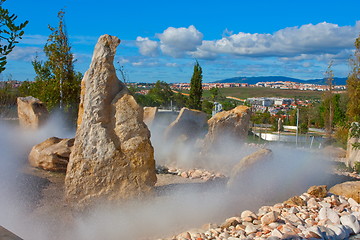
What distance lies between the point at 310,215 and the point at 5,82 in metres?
23.0

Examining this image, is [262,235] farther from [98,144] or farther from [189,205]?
[98,144]

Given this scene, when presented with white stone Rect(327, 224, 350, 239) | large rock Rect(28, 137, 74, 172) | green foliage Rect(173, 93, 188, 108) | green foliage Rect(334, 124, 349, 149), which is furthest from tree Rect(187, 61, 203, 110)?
white stone Rect(327, 224, 350, 239)

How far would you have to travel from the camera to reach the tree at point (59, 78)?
19.2m

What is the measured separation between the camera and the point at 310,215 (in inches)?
316

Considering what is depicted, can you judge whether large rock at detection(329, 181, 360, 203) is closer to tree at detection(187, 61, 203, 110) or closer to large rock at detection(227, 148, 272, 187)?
large rock at detection(227, 148, 272, 187)

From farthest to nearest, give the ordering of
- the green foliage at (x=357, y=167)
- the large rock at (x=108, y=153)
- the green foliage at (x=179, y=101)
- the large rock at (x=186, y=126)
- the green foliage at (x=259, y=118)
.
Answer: the green foliage at (x=259, y=118) < the green foliage at (x=179, y=101) < the large rock at (x=186, y=126) < the green foliage at (x=357, y=167) < the large rock at (x=108, y=153)

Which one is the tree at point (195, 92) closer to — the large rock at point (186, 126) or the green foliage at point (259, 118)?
A: the green foliage at point (259, 118)

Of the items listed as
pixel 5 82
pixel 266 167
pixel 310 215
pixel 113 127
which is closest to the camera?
pixel 310 215

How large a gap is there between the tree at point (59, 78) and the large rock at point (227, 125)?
9108mm

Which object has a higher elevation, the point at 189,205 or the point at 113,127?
the point at 113,127

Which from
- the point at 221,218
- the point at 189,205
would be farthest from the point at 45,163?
the point at 221,218

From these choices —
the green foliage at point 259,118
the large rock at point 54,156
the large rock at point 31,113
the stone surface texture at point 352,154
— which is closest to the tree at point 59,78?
the large rock at point 31,113

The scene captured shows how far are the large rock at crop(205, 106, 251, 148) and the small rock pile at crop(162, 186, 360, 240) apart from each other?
4.94m

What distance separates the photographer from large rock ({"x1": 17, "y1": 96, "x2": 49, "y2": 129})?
15.5 m
